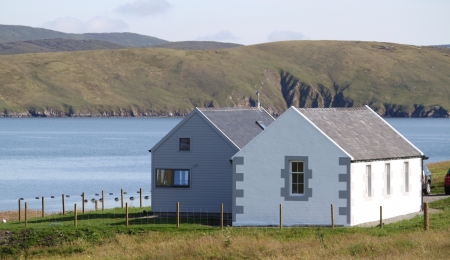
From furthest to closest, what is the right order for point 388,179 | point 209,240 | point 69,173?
point 69,173 → point 388,179 → point 209,240

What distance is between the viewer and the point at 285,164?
117 feet

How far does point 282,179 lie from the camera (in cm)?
3559

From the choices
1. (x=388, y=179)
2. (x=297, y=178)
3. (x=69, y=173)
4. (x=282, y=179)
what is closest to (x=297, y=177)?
(x=297, y=178)

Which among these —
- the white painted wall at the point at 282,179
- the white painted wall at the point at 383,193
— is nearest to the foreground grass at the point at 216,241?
the white painted wall at the point at 383,193

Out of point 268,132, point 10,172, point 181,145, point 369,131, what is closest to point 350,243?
point 268,132

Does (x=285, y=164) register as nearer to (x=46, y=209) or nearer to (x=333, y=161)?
(x=333, y=161)

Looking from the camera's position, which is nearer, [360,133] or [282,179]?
[282,179]

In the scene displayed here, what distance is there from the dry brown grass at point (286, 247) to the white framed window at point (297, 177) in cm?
507

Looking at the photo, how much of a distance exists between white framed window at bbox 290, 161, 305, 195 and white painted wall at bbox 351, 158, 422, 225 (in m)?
2.01

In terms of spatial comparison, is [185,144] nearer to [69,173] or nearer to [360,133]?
[360,133]

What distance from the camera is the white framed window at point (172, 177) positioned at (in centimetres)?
4066

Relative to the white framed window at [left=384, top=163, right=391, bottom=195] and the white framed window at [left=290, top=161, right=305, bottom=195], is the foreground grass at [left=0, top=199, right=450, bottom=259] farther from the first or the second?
the white framed window at [left=290, top=161, right=305, bottom=195]

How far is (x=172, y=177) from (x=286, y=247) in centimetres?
1480

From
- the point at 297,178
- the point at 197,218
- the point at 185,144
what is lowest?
the point at 197,218
